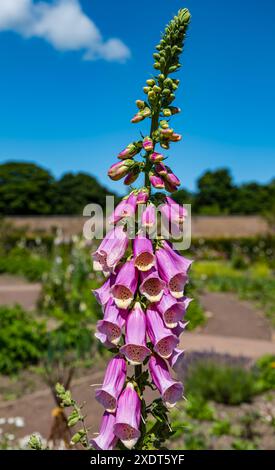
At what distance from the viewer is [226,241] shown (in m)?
31.0

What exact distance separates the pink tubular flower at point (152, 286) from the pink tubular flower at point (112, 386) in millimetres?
286

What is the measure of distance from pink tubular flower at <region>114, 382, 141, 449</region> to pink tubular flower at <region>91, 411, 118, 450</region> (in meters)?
0.04

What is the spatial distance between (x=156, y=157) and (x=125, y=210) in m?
0.25

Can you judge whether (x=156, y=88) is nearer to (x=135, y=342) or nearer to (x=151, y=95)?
(x=151, y=95)

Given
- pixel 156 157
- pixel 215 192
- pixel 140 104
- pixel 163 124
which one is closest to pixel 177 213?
pixel 156 157

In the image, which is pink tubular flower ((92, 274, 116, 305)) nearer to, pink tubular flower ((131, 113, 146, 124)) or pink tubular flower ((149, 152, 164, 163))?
pink tubular flower ((149, 152, 164, 163))

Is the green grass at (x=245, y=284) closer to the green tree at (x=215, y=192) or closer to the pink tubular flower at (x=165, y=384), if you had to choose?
the pink tubular flower at (x=165, y=384)

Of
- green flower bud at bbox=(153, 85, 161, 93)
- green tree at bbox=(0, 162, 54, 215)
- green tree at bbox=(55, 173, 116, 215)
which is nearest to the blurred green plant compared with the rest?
green flower bud at bbox=(153, 85, 161, 93)

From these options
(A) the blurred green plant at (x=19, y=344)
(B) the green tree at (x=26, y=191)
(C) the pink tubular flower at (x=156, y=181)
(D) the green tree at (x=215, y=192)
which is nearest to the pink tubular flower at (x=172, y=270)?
(C) the pink tubular flower at (x=156, y=181)

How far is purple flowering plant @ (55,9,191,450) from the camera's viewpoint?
199 cm

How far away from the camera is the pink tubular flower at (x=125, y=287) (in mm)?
2012

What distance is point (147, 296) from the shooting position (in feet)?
6.63

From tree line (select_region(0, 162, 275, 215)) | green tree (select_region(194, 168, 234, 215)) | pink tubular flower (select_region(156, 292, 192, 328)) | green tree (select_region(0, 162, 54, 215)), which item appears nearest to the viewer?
pink tubular flower (select_region(156, 292, 192, 328))

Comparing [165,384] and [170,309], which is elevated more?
[170,309]
